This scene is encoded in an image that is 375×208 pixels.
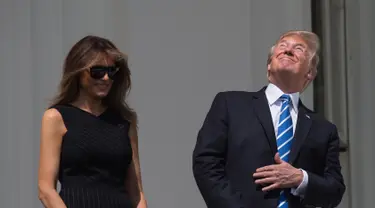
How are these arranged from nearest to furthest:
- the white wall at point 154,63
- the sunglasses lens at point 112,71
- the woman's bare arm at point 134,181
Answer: the sunglasses lens at point 112,71 → the woman's bare arm at point 134,181 → the white wall at point 154,63

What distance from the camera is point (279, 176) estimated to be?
3844 millimetres

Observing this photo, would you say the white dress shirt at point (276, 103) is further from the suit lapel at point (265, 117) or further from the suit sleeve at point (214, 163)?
the suit sleeve at point (214, 163)

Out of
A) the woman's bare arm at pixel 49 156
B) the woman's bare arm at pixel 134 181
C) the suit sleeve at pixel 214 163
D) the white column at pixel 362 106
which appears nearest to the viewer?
the suit sleeve at pixel 214 163

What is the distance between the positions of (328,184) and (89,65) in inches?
44.4

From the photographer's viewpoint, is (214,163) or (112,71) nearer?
(214,163)

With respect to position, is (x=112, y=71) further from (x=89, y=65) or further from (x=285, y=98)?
(x=285, y=98)

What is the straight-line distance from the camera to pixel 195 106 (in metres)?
5.75

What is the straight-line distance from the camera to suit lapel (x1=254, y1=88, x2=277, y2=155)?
392 centimetres

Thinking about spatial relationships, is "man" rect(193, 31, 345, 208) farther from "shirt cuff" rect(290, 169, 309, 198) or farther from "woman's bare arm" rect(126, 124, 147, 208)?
"woman's bare arm" rect(126, 124, 147, 208)

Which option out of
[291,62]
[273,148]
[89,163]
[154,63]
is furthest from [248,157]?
[154,63]

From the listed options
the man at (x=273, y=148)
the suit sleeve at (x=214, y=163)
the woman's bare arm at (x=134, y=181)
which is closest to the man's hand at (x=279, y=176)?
the man at (x=273, y=148)

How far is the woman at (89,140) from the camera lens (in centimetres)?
394

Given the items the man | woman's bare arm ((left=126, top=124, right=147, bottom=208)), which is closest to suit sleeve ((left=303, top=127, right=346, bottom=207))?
the man

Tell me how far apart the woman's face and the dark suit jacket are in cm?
46
